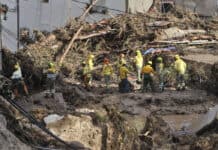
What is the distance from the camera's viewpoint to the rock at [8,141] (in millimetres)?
7484

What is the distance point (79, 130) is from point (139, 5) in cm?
2290

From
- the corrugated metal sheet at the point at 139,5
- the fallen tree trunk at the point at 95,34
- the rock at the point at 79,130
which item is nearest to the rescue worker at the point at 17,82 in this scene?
the fallen tree trunk at the point at 95,34

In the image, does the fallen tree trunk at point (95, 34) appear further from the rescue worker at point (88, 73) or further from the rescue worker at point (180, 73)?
the rescue worker at point (180, 73)

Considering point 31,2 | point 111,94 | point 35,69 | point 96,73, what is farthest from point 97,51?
point 31,2

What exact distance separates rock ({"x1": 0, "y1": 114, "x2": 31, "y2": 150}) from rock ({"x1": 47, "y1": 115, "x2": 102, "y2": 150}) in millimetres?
2317

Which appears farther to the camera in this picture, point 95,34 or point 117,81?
point 95,34

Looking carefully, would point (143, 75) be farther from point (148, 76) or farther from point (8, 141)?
point (8, 141)

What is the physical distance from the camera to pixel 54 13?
35188 millimetres

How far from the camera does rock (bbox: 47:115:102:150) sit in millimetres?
10234

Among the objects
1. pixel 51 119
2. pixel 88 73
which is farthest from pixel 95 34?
pixel 51 119

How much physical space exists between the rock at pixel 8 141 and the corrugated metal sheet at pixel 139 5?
969 inches

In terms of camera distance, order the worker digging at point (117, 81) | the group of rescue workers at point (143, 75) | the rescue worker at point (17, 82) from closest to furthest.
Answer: the worker digging at point (117, 81)
the rescue worker at point (17, 82)
the group of rescue workers at point (143, 75)

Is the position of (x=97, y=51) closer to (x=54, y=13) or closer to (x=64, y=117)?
(x=54, y=13)

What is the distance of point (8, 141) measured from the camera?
7.56 meters
